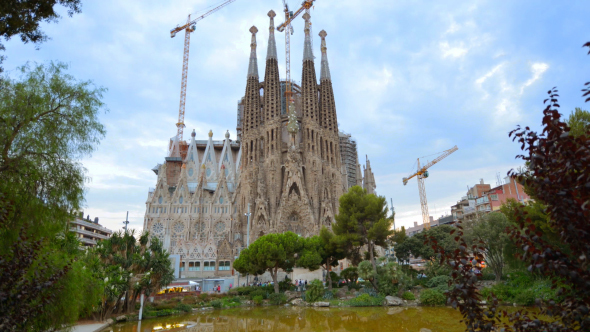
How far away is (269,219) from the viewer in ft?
158

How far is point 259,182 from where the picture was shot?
50406mm

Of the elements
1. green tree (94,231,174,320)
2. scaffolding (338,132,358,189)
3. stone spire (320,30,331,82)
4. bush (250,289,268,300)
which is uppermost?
stone spire (320,30,331,82)

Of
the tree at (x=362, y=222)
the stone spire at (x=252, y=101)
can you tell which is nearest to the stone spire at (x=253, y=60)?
the stone spire at (x=252, y=101)

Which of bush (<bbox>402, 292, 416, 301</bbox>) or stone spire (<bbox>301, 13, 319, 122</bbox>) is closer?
bush (<bbox>402, 292, 416, 301</bbox>)

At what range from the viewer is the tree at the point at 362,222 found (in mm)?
28000

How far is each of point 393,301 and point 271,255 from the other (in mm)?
9343

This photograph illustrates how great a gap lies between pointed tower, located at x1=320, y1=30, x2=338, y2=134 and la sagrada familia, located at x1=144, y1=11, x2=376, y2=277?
0.16 m

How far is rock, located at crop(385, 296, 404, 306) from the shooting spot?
76.5 ft

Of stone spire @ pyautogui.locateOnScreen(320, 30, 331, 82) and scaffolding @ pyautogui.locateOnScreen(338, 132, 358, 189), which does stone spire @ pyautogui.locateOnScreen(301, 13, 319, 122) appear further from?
scaffolding @ pyautogui.locateOnScreen(338, 132, 358, 189)

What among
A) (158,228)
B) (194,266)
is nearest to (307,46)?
(158,228)

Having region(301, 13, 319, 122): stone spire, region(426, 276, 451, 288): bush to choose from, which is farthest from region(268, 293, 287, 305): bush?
region(301, 13, 319, 122): stone spire

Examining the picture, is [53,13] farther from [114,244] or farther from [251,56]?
[251,56]

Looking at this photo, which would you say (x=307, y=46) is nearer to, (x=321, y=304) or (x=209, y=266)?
(x=209, y=266)

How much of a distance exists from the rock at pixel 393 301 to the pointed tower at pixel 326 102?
35.2 metres
